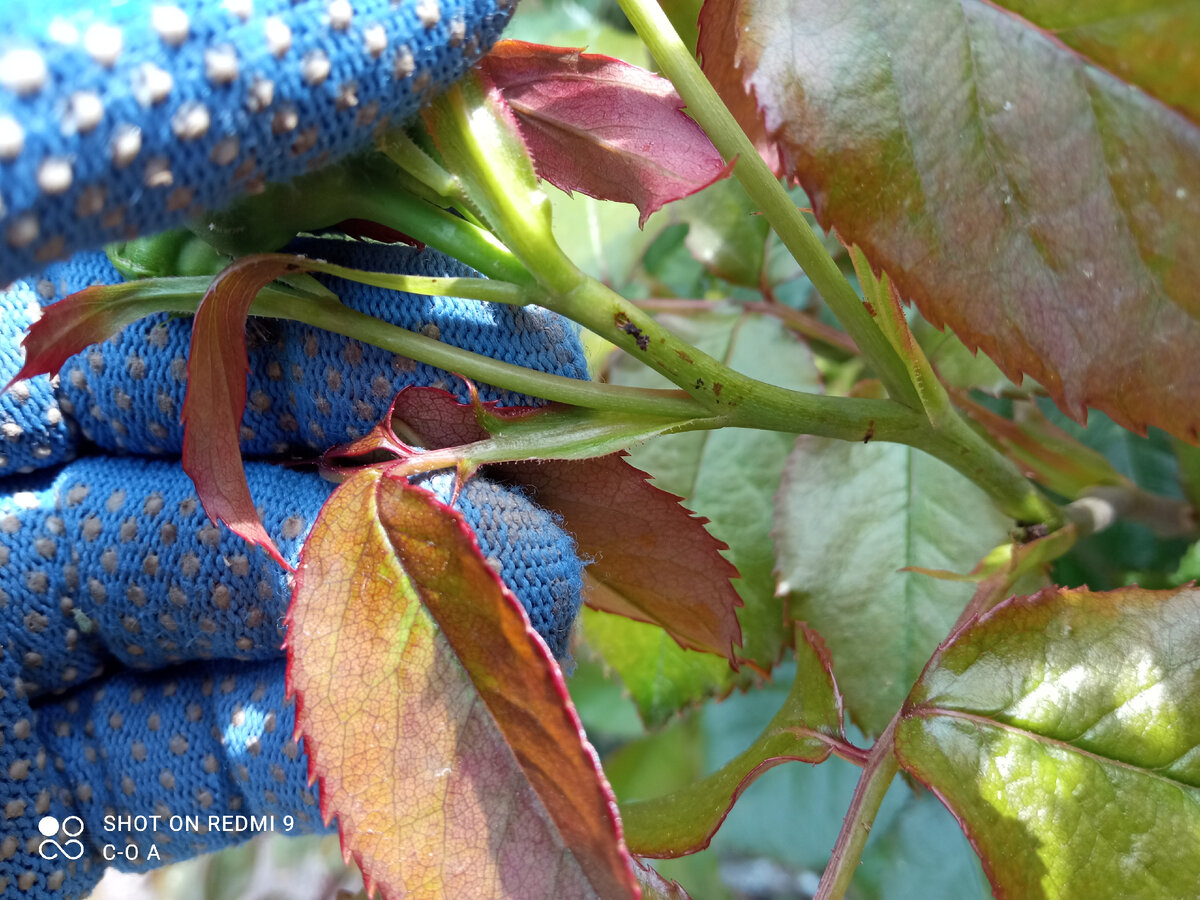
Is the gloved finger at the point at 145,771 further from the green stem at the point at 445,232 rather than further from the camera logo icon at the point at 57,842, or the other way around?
the green stem at the point at 445,232

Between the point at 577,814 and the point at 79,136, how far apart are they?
23cm

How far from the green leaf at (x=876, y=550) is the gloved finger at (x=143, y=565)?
227mm

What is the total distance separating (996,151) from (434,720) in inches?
10.4

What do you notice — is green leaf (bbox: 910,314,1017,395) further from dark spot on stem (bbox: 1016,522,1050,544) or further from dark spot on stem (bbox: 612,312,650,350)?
dark spot on stem (bbox: 612,312,650,350)

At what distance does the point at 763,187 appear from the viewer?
0.36 m

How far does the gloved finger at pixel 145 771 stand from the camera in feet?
1.36

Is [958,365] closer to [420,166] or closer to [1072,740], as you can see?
[1072,740]

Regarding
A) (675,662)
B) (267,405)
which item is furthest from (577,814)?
(675,662)

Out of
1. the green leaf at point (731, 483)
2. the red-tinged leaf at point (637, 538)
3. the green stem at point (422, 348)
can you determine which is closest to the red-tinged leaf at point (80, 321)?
the green stem at point (422, 348)

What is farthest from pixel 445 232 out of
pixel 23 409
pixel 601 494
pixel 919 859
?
pixel 919 859

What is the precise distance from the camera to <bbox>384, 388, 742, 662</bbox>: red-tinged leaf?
372mm

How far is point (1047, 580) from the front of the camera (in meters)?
0.49

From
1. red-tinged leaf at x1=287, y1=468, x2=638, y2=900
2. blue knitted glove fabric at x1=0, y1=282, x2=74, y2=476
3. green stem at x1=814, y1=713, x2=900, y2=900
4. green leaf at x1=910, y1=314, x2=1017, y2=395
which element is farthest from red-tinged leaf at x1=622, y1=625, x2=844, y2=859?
blue knitted glove fabric at x1=0, y1=282, x2=74, y2=476

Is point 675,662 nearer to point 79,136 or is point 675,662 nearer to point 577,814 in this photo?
point 577,814
